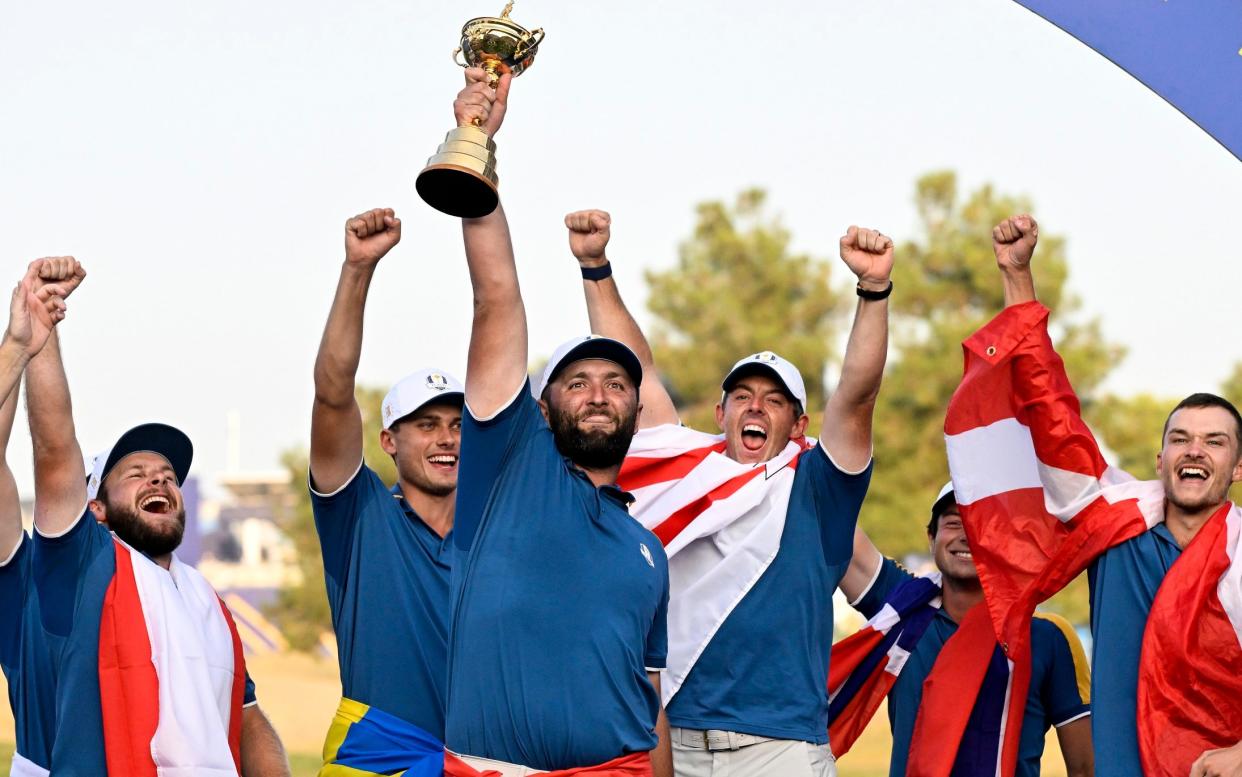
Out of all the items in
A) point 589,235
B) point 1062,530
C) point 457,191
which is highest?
point 589,235

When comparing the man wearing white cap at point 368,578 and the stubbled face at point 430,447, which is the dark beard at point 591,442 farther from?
the stubbled face at point 430,447

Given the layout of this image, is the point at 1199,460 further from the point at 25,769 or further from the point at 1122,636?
the point at 25,769

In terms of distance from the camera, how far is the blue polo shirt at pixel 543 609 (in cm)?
513

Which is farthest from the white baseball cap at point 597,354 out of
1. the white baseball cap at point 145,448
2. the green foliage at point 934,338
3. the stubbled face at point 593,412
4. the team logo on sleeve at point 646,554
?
the green foliage at point 934,338

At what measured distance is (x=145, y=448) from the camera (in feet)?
21.7

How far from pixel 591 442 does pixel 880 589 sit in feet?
8.08

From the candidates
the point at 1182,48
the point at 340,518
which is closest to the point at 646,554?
the point at 340,518

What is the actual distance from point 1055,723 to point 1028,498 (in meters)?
1.20

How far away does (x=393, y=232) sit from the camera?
6.06 meters

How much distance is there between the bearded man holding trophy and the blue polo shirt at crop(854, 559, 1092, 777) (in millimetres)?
1759

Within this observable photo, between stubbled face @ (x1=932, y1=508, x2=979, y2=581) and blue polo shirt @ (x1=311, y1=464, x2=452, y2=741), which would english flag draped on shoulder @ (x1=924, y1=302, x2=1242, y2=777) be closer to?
stubbled face @ (x1=932, y1=508, x2=979, y2=581)

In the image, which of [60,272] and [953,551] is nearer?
[60,272]

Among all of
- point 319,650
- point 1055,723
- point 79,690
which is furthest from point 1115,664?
point 319,650

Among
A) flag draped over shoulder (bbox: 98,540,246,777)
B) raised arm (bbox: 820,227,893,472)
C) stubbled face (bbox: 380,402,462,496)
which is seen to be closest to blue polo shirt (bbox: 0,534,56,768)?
flag draped over shoulder (bbox: 98,540,246,777)
